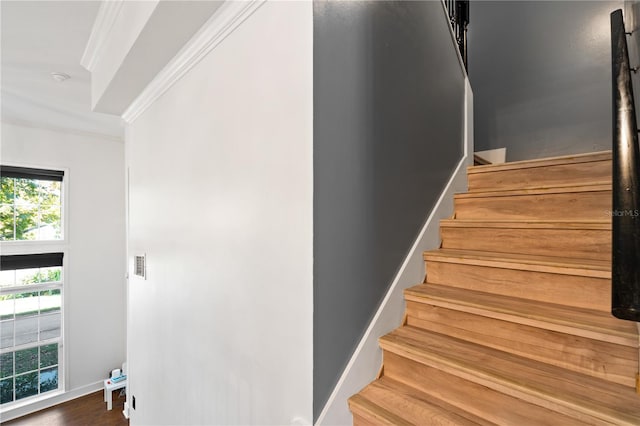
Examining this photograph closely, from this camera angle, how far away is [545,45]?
9.58 ft

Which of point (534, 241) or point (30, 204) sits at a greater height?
point (30, 204)

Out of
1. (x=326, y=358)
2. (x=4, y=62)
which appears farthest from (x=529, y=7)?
(x=4, y=62)

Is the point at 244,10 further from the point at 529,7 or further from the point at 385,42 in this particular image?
the point at 529,7

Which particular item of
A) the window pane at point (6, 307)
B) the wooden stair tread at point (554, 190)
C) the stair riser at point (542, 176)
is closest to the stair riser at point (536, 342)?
the wooden stair tread at point (554, 190)

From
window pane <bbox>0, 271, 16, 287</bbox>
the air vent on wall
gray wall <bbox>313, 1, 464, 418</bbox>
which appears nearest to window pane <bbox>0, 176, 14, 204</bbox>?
window pane <bbox>0, 271, 16, 287</bbox>

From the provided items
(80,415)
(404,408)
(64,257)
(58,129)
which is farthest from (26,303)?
(404,408)

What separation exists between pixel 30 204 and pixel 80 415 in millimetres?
2700

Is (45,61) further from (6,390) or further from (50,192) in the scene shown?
(6,390)

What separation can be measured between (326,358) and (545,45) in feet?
12.0

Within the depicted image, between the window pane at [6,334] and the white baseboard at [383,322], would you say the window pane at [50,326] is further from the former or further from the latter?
the white baseboard at [383,322]

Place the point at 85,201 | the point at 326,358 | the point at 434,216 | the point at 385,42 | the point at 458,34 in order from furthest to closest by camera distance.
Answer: the point at 85,201 → the point at 458,34 → the point at 434,216 → the point at 385,42 → the point at 326,358

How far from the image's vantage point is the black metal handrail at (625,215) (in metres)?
0.51

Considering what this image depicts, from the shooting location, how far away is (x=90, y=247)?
4043 millimetres

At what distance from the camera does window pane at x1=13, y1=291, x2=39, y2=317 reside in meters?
3.67
